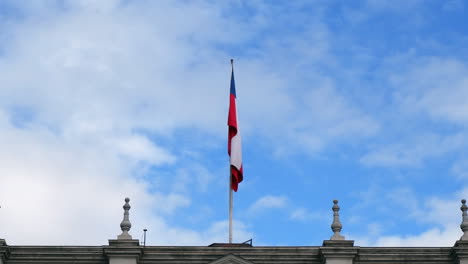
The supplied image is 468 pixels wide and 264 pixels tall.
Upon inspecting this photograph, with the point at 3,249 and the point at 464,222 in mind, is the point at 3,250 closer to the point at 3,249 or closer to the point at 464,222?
the point at 3,249

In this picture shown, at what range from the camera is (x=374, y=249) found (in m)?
57.1

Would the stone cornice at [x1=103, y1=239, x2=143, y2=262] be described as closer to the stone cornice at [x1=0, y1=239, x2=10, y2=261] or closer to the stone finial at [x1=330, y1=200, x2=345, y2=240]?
the stone cornice at [x1=0, y1=239, x2=10, y2=261]

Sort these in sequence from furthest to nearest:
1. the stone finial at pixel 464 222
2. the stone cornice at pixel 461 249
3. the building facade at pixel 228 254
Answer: the stone finial at pixel 464 222 < the building facade at pixel 228 254 < the stone cornice at pixel 461 249

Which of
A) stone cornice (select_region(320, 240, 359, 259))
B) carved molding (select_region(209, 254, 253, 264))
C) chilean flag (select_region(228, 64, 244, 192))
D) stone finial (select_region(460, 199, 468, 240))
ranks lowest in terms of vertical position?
carved molding (select_region(209, 254, 253, 264))

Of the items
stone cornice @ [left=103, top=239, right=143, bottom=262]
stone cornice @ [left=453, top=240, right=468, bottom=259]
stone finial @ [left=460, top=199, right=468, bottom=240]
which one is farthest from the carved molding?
stone finial @ [left=460, top=199, right=468, bottom=240]

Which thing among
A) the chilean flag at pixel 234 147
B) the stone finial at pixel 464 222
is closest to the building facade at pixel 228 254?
the stone finial at pixel 464 222

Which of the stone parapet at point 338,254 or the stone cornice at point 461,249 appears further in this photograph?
the stone parapet at point 338,254

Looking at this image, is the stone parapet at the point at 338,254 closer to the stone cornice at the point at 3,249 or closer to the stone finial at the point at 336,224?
the stone finial at the point at 336,224

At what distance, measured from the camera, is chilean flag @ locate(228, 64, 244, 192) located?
61219mm

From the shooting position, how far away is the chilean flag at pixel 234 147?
201 ft

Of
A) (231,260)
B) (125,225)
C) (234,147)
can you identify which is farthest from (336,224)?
(125,225)

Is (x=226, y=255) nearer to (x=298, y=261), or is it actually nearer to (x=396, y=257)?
(x=298, y=261)

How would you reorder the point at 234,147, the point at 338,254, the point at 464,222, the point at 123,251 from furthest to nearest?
the point at 234,147, the point at 464,222, the point at 123,251, the point at 338,254

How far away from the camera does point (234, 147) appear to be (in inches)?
2435
